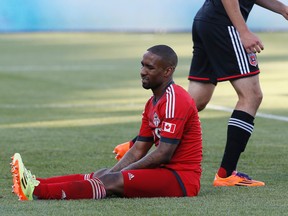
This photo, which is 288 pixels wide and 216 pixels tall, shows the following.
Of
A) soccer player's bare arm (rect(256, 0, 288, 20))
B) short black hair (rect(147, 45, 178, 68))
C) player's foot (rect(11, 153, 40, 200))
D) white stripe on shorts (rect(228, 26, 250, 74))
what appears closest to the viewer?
player's foot (rect(11, 153, 40, 200))

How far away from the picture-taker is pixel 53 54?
27.7 m

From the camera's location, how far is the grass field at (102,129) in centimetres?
619

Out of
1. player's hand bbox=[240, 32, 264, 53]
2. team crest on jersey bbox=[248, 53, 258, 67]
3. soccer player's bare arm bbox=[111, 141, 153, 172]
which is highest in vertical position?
player's hand bbox=[240, 32, 264, 53]

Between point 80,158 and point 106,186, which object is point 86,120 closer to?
point 80,158

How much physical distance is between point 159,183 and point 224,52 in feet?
5.17

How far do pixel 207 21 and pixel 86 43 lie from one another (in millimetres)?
25433

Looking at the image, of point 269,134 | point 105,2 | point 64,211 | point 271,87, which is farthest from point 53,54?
point 64,211

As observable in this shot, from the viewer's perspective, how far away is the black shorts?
752cm

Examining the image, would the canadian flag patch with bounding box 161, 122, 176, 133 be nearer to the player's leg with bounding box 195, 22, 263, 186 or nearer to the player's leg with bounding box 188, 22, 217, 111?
the player's leg with bounding box 195, 22, 263, 186

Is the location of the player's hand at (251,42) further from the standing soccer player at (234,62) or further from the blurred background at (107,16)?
the blurred background at (107,16)

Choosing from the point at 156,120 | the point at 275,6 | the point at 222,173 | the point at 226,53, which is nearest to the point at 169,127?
the point at 156,120

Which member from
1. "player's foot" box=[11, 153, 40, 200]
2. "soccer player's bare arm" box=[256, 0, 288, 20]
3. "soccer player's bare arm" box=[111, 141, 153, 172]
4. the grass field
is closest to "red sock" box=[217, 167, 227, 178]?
the grass field

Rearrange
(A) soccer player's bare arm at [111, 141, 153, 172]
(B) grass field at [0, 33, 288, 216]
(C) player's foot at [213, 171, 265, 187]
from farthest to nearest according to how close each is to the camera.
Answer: (C) player's foot at [213, 171, 265, 187], (A) soccer player's bare arm at [111, 141, 153, 172], (B) grass field at [0, 33, 288, 216]

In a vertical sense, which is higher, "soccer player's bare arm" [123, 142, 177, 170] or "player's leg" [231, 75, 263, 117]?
"player's leg" [231, 75, 263, 117]
